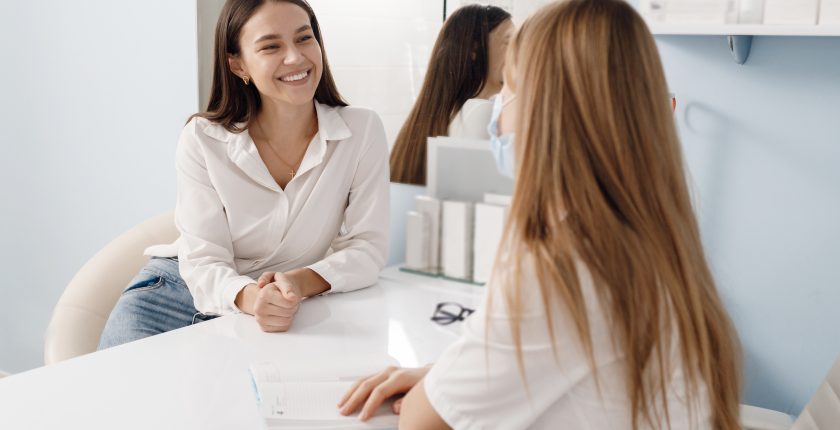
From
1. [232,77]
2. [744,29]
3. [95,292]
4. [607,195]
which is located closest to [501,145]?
[607,195]

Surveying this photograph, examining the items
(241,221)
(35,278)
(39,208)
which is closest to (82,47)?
(39,208)

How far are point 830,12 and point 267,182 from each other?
47.4 inches

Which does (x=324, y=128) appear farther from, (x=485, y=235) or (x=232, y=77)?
(x=485, y=235)

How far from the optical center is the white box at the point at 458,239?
213cm

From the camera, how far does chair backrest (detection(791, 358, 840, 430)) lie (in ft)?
4.70

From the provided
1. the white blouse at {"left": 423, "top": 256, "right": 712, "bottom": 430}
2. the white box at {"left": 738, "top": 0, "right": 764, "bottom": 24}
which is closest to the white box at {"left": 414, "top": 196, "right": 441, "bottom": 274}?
the white box at {"left": 738, "top": 0, "right": 764, "bottom": 24}

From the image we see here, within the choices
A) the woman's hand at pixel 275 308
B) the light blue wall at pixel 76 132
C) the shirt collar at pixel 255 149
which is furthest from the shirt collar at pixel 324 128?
the light blue wall at pixel 76 132

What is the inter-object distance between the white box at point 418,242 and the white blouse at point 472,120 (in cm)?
24

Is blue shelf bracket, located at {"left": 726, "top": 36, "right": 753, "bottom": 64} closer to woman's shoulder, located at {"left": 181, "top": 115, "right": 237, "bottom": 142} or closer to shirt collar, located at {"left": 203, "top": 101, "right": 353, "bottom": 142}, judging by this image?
shirt collar, located at {"left": 203, "top": 101, "right": 353, "bottom": 142}

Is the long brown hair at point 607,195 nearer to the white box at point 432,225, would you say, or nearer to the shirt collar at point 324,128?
the shirt collar at point 324,128

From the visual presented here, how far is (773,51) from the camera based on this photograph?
71.6 inches

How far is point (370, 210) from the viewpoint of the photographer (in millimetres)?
1978

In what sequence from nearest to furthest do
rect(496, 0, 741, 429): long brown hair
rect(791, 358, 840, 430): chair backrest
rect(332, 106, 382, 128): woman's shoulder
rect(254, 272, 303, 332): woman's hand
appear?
1. rect(496, 0, 741, 429): long brown hair
2. rect(791, 358, 840, 430): chair backrest
3. rect(254, 272, 303, 332): woman's hand
4. rect(332, 106, 382, 128): woman's shoulder

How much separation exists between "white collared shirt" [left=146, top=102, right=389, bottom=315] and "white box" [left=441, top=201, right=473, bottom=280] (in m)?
0.21
